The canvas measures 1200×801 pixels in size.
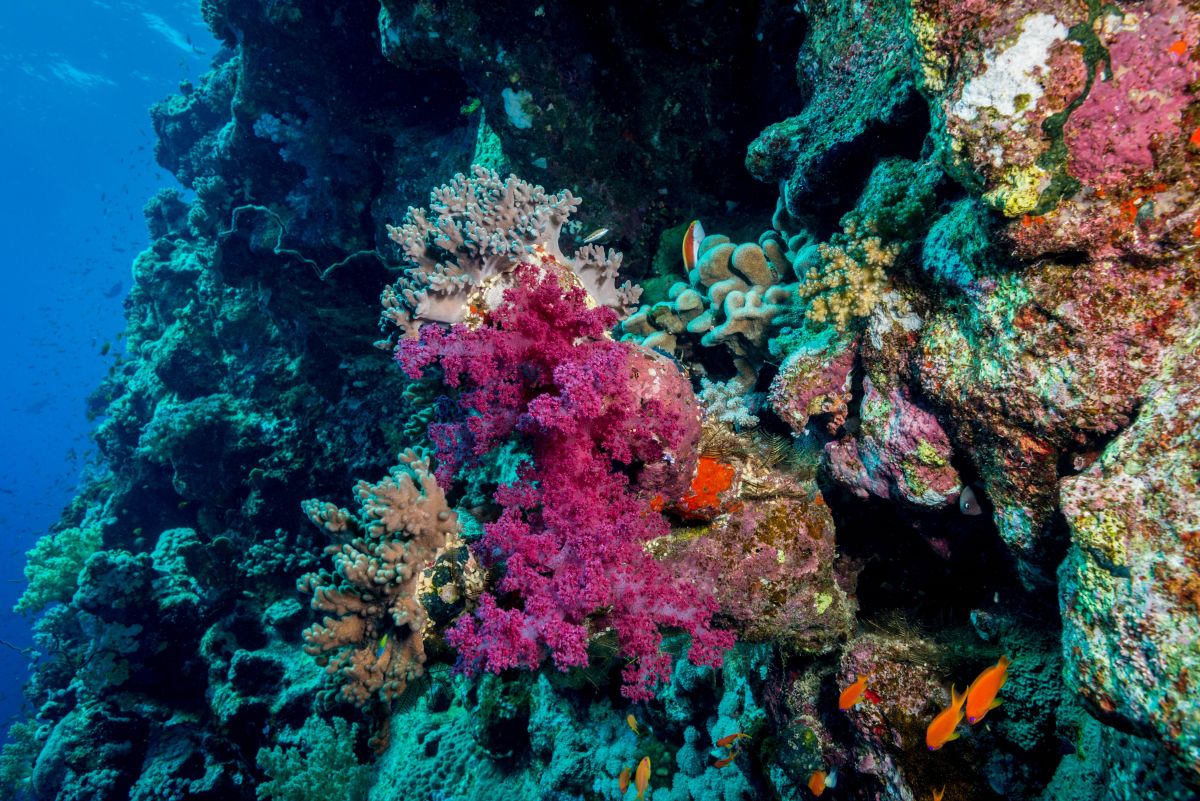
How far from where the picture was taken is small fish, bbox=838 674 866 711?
2.73m

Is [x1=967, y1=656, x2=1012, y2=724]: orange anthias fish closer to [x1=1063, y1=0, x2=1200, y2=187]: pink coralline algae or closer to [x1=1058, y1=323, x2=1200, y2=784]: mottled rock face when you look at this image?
[x1=1058, y1=323, x2=1200, y2=784]: mottled rock face

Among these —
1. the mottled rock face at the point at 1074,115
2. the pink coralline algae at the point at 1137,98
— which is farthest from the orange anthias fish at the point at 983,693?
the pink coralline algae at the point at 1137,98

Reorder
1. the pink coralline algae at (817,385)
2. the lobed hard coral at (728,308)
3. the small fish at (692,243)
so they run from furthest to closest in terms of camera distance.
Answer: the small fish at (692,243)
the lobed hard coral at (728,308)
the pink coralline algae at (817,385)

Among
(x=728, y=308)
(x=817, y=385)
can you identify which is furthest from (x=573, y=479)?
(x=728, y=308)

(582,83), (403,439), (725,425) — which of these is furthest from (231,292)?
(725,425)

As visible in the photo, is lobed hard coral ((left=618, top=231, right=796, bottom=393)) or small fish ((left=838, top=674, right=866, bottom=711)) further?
lobed hard coral ((left=618, top=231, right=796, bottom=393))

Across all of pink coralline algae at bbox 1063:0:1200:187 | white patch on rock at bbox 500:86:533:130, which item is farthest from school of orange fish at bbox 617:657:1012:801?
white patch on rock at bbox 500:86:533:130

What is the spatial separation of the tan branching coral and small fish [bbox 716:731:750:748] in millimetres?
2681

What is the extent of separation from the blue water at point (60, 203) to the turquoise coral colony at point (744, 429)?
119ft

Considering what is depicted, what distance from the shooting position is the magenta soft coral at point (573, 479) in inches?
102

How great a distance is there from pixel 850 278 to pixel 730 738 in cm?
300

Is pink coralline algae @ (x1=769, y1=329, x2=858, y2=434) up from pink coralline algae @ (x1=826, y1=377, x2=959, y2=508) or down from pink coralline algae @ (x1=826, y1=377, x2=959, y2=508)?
up

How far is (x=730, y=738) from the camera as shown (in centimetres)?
349

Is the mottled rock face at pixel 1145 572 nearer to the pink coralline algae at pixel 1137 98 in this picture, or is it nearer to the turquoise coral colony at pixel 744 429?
the turquoise coral colony at pixel 744 429
